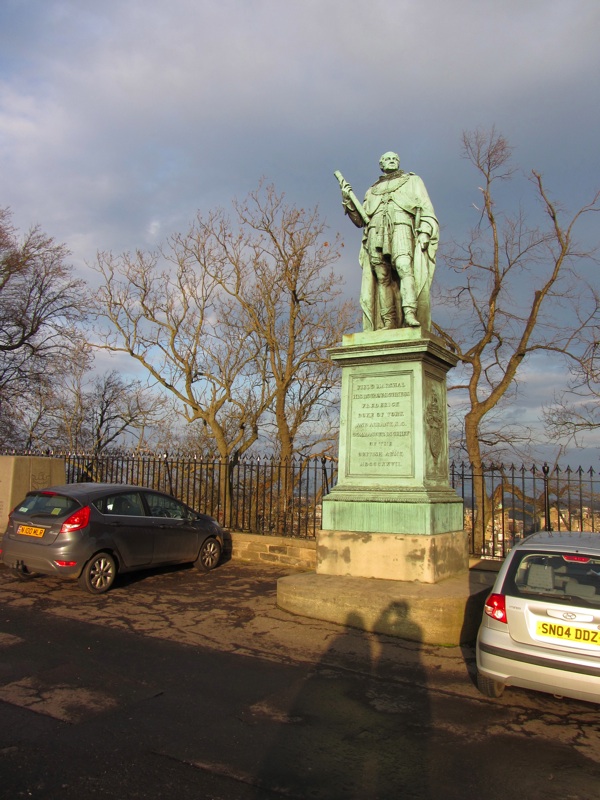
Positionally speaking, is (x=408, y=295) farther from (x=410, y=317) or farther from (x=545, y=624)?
(x=545, y=624)

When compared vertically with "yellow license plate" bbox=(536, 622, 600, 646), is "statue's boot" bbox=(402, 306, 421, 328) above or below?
above

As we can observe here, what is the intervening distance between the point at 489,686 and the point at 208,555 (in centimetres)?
665

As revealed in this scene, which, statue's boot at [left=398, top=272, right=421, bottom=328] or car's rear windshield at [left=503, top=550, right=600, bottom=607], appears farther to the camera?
statue's boot at [left=398, top=272, right=421, bottom=328]

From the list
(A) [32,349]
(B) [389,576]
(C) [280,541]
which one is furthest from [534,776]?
(A) [32,349]

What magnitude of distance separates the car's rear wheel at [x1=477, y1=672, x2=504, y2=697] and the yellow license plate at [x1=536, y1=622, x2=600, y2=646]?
665 millimetres

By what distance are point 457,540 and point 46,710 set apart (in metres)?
5.36

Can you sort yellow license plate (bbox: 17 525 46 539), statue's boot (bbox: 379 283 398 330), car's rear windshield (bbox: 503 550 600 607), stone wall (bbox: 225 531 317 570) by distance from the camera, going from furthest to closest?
stone wall (bbox: 225 531 317 570), statue's boot (bbox: 379 283 398 330), yellow license plate (bbox: 17 525 46 539), car's rear windshield (bbox: 503 550 600 607)

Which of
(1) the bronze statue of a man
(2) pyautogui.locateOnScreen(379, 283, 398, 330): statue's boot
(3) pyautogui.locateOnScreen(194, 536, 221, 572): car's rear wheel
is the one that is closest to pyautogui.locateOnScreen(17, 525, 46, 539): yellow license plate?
(3) pyautogui.locateOnScreen(194, 536, 221, 572): car's rear wheel

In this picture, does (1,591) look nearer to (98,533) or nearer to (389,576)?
(98,533)

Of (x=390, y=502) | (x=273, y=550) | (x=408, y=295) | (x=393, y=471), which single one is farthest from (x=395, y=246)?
(x=273, y=550)

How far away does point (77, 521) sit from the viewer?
27.5 ft

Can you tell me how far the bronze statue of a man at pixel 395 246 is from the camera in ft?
28.3

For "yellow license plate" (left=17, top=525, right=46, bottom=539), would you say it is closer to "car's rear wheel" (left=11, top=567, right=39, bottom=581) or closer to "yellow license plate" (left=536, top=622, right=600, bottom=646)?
"car's rear wheel" (left=11, top=567, right=39, bottom=581)

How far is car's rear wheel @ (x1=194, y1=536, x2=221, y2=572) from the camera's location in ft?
34.8
